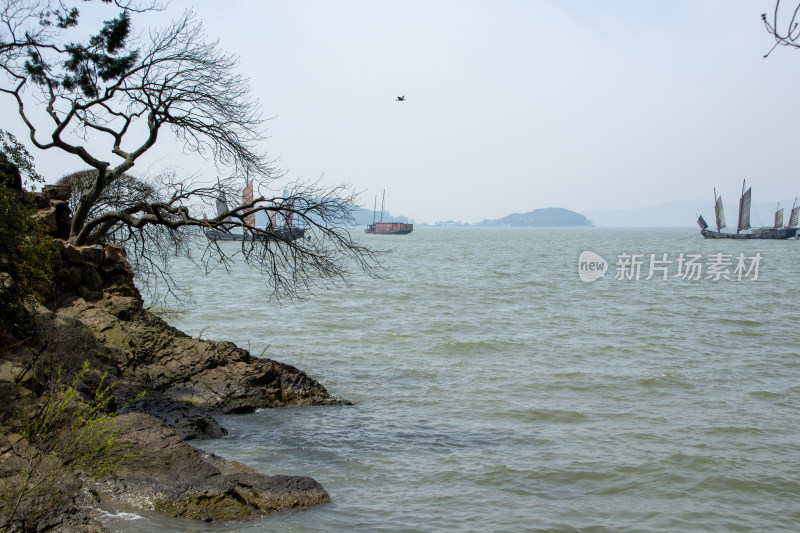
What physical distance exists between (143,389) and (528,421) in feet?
21.0

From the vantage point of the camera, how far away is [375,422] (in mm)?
11531

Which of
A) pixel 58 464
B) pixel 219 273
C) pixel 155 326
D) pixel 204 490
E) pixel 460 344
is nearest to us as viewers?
pixel 58 464

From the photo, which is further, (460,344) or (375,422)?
(460,344)

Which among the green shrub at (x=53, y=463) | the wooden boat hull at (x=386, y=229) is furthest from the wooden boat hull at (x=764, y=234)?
the green shrub at (x=53, y=463)

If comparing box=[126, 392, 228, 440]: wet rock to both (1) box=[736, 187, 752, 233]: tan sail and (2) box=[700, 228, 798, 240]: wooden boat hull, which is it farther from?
(2) box=[700, 228, 798, 240]: wooden boat hull

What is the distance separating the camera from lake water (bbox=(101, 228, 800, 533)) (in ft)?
26.6

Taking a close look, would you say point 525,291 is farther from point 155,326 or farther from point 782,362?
point 155,326

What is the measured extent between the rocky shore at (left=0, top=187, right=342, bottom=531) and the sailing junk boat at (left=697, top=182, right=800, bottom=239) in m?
104

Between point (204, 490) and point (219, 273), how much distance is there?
40.2m

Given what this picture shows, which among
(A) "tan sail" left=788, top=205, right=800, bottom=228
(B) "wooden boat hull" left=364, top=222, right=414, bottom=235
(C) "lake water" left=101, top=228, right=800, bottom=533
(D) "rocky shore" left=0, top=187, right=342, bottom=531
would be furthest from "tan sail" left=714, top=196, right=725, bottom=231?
(D) "rocky shore" left=0, top=187, right=342, bottom=531

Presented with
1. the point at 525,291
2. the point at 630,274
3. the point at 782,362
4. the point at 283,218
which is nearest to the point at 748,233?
the point at 630,274

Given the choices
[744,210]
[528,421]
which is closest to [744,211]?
[744,210]

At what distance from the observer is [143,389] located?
1092cm

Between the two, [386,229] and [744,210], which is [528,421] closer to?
[744,210]
